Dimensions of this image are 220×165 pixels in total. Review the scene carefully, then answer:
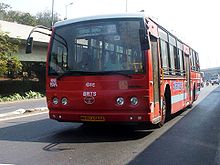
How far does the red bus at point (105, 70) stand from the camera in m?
9.59

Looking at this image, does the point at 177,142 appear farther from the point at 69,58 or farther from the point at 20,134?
the point at 20,134

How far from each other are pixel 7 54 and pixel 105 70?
98.2 feet

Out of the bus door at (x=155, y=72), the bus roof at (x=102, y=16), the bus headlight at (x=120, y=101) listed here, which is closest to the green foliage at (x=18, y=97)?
the bus roof at (x=102, y=16)

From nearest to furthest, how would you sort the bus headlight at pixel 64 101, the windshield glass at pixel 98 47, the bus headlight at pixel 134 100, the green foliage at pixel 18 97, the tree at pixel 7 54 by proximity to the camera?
the bus headlight at pixel 134 100, the windshield glass at pixel 98 47, the bus headlight at pixel 64 101, the green foliage at pixel 18 97, the tree at pixel 7 54

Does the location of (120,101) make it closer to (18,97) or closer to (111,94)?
(111,94)

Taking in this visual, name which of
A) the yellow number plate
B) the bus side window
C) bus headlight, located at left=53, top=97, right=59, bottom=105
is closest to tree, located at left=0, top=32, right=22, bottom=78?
the bus side window

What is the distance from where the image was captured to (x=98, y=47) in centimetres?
1006

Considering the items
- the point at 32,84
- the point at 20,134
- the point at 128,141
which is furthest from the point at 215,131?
the point at 32,84

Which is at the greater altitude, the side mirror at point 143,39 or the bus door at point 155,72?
the side mirror at point 143,39

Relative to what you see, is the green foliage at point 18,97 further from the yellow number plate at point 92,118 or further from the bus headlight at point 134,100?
the bus headlight at point 134,100

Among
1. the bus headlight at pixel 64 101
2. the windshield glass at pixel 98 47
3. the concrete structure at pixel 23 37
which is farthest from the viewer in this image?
the concrete structure at pixel 23 37

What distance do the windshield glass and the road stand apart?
5.52 ft

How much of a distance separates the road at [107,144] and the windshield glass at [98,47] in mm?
1683

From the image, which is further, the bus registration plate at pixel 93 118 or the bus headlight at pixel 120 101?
the bus registration plate at pixel 93 118
